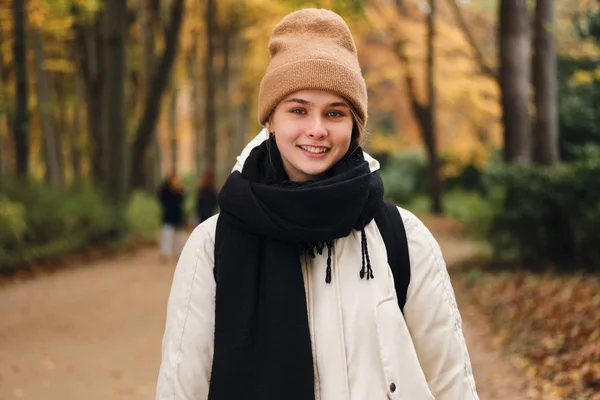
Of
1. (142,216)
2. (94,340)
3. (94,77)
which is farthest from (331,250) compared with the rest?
(94,77)

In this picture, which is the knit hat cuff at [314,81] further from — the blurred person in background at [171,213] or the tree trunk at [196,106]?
the tree trunk at [196,106]

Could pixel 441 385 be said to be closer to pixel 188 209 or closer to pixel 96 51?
pixel 96 51

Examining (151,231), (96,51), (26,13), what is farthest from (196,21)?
(26,13)

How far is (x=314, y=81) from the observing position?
2381 mm

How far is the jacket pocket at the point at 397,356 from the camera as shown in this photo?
2297mm

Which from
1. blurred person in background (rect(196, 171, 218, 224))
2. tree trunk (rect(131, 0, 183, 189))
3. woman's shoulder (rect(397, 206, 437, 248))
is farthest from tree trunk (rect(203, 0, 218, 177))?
woman's shoulder (rect(397, 206, 437, 248))

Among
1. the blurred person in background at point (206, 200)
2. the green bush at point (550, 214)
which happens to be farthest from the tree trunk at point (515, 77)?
the blurred person in background at point (206, 200)

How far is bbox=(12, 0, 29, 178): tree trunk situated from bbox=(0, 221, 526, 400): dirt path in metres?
3.22

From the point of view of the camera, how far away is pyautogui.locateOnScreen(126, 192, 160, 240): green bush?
21125mm

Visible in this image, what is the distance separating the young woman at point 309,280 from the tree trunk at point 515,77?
10.8 meters

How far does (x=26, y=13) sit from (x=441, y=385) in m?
16.6

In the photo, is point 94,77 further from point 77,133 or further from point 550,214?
point 550,214

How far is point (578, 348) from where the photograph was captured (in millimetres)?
7176

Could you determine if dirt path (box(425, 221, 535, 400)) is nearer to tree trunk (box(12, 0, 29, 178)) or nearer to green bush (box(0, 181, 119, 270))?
green bush (box(0, 181, 119, 270))
